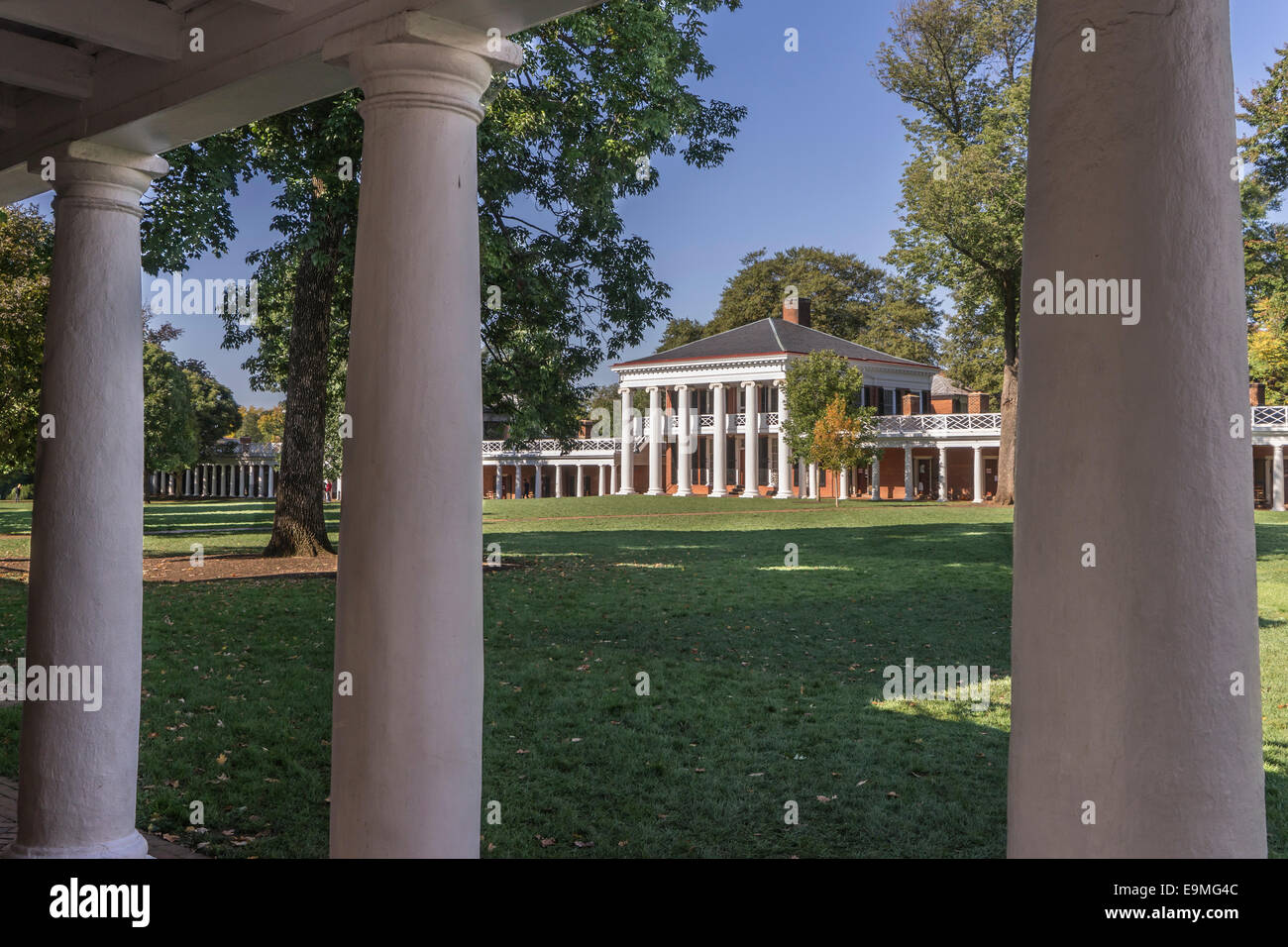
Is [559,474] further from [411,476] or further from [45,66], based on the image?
[411,476]

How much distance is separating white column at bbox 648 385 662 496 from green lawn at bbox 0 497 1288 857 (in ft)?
142

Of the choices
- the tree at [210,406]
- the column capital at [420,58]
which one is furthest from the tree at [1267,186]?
the tree at [210,406]

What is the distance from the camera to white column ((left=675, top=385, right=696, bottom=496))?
70.2m

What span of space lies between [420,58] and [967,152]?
40.2m

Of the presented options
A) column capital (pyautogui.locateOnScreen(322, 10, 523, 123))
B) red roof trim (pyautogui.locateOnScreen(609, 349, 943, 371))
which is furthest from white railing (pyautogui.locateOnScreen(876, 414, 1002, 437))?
column capital (pyautogui.locateOnScreen(322, 10, 523, 123))

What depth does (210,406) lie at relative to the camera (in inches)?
3007

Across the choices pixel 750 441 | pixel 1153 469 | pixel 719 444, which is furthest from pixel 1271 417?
pixel 1153 469

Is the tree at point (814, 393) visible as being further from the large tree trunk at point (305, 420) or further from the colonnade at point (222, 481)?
the colonnade at point (222, 481)

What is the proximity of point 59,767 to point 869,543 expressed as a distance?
28.0m

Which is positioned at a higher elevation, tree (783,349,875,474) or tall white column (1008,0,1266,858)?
tree (783,349,875,474)

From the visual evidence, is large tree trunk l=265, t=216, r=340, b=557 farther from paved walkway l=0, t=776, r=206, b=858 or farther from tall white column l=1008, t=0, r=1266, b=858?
tall white column l=1008, t=0, r=1266, b=858

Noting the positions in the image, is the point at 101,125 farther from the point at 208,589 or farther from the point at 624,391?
the point at 624,391

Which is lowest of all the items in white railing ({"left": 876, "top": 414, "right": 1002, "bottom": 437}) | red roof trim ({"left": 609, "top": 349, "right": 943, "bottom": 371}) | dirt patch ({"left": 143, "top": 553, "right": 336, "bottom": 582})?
dirt patch ({"left": 143, "top": 553, "right": 336, "bottom": 582})

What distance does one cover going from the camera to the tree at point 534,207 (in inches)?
730
